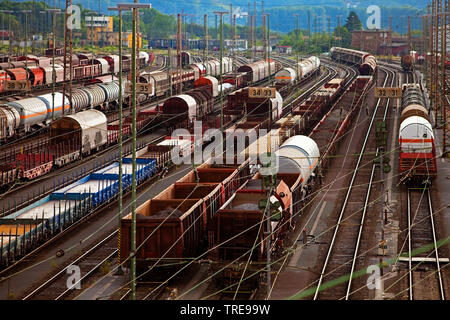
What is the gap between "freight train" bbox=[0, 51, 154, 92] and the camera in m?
87.7

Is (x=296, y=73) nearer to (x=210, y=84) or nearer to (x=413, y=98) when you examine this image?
(x=210, y=84)

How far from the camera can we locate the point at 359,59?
142m

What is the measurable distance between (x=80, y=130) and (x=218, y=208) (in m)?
Result: 21.5

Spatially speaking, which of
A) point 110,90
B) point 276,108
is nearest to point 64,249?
point 276,108

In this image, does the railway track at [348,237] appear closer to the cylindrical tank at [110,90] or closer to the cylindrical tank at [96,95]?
the cylindrical tank at [96,95]

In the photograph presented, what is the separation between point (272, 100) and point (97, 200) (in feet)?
110

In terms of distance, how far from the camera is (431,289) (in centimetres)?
2656

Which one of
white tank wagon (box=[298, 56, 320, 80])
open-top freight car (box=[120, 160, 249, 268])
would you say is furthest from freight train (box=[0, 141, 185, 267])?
white tank wagon (box=[298, 56, 320, 80])

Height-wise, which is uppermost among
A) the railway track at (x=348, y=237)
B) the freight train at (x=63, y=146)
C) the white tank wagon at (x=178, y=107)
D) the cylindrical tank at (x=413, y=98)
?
the cylindrical tank at (x=413, y=98)

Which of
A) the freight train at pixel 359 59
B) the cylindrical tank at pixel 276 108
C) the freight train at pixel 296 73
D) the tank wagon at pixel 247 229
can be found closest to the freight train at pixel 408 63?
the freight train at pixel 359 59

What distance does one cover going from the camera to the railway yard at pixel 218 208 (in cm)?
2725

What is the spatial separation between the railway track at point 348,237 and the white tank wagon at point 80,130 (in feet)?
57.2

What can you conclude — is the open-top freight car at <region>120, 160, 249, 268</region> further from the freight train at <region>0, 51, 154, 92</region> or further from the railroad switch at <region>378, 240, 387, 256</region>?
the freight train at <region>0, 51, 154, 92</region>

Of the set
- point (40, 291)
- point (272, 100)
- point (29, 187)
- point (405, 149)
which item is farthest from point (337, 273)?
point (272, 100)
